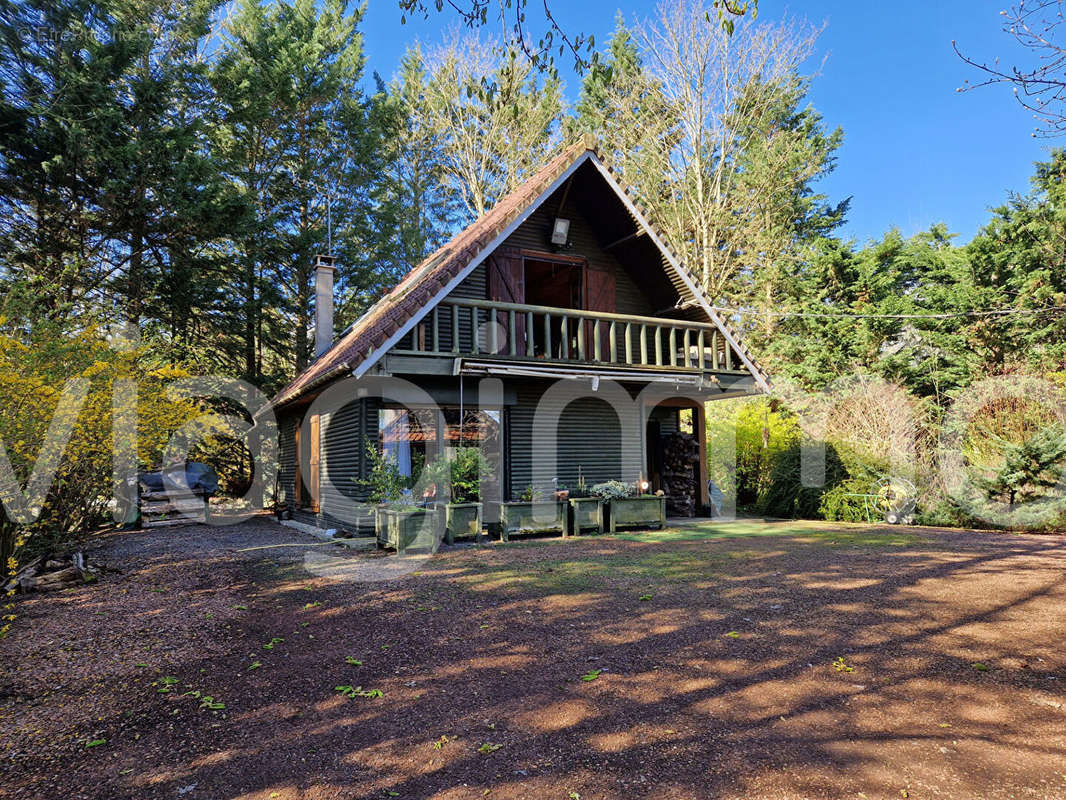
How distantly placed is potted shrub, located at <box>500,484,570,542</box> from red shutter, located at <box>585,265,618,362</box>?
140 inches

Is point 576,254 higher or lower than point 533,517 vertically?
higher

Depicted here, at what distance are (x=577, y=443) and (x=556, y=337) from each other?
245cm

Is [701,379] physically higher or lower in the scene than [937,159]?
lower

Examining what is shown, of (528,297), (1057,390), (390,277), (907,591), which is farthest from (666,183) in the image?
(907,591)

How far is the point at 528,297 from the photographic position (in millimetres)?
15125

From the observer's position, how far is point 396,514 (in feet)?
29.6

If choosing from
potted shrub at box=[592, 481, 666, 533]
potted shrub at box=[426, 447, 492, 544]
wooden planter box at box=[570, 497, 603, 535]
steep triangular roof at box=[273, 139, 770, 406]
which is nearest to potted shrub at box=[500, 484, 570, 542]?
wooden planter box at box=[570, 497, 603, 535]

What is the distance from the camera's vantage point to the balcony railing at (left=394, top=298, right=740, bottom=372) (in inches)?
398

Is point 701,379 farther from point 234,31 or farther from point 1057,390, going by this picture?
point 234,31

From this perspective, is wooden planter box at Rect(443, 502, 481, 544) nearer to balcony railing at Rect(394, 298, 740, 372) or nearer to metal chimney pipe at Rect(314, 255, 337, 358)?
balcony railing at Rect(394, 298, 740, 372)

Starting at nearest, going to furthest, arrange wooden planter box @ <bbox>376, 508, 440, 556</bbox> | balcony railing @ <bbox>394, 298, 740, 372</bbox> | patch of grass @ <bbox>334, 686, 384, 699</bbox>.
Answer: patch of grass @ <bbox>334, 686, 384, 699</bbox>
wooden planter box @ <bbox>376, 508, 440, 556</bbox>
balcony railing @ <bbox>394, 298, 740, 372</bbox>

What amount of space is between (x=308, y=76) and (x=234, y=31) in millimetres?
2988

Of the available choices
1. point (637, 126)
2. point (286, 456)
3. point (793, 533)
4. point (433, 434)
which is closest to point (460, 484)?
point (433, 434)

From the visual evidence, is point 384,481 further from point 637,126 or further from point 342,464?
point 637,126
